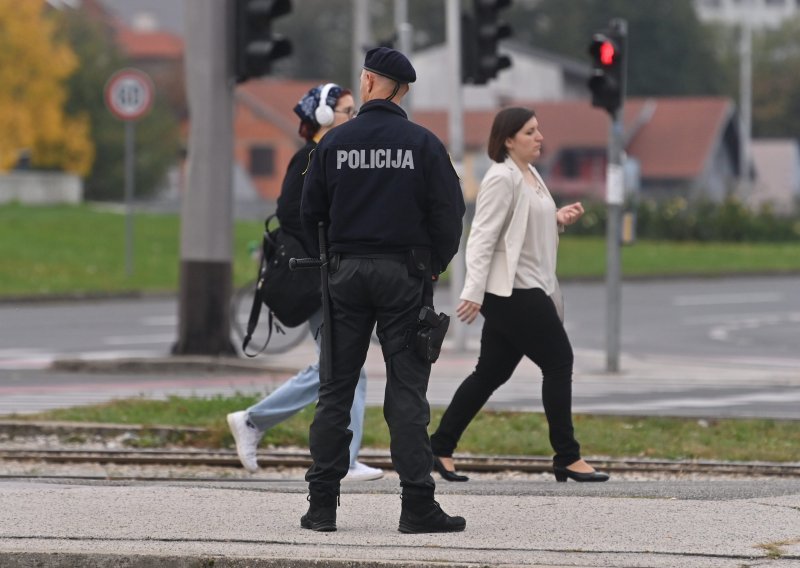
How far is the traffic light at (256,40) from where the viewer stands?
14.8 meters

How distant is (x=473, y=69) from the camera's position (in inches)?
666

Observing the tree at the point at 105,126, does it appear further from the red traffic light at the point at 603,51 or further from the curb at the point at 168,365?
the red traffic light at the point at 603,51

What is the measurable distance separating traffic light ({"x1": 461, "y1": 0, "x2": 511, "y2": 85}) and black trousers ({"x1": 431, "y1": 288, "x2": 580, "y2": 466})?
28.2 feet

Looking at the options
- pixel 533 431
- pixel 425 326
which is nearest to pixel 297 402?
pixel 533 431

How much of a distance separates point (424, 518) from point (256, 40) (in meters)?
8.97

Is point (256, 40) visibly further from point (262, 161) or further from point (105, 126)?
point (262, 161)

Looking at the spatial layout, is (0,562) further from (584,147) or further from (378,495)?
(584,147)

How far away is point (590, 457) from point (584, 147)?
229ft

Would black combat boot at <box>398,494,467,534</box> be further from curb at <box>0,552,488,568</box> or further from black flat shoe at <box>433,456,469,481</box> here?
black flat shoe at <box>433,456,469,481</box>

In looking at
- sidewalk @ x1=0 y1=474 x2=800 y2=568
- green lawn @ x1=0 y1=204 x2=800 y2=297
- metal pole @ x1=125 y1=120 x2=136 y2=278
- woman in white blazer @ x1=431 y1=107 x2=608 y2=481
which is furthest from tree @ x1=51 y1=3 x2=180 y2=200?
sidewalk @ x1=0 y1=474 x2=800 y2=568

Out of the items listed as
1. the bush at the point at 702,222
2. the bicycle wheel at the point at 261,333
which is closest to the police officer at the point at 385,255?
the bicycle wheel at the point at 261,333

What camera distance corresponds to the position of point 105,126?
66.8 metres

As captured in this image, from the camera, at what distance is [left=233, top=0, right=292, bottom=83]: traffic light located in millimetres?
14805

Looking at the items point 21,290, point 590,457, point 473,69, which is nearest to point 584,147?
point 21,290
